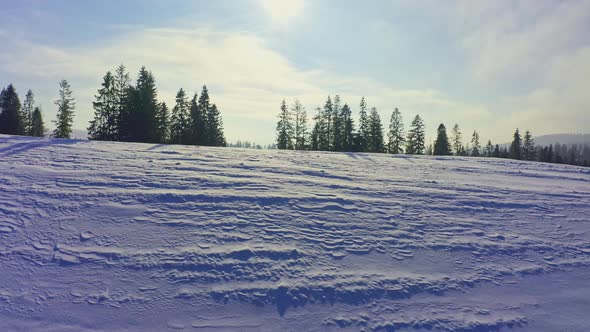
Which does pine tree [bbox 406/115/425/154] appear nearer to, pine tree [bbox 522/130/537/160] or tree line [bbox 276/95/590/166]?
tree line [bbox 276/95/590/166]

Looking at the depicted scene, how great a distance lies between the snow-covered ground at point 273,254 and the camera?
4.16 meters

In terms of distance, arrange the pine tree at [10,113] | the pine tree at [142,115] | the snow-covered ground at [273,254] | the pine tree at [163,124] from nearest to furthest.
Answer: the snow-covered ground at [273,254] → the pine tree at [142,115] → the pine tree at [163,124] → the pine tree at [10,113]

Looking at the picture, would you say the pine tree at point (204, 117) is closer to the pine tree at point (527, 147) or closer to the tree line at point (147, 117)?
the tree line at point (147, 117)

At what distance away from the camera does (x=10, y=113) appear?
42250 millimetres

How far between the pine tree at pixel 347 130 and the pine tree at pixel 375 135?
3011 millimetres

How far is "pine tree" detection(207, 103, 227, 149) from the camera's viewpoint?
137 ft

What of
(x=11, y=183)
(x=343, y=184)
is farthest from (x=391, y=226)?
(x=11, y=183)

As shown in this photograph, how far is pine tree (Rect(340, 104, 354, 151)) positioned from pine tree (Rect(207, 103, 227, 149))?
16974 millimetres

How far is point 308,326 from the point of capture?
4008 mm

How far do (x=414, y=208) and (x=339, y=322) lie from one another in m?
4.34

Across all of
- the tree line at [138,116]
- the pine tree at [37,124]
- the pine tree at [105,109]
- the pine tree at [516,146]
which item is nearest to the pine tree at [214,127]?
the tree line at [138,116]

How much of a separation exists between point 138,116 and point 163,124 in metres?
6.00

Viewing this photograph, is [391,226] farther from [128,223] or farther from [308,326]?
[128,223]

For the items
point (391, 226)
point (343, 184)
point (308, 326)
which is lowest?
point (308, 326)
